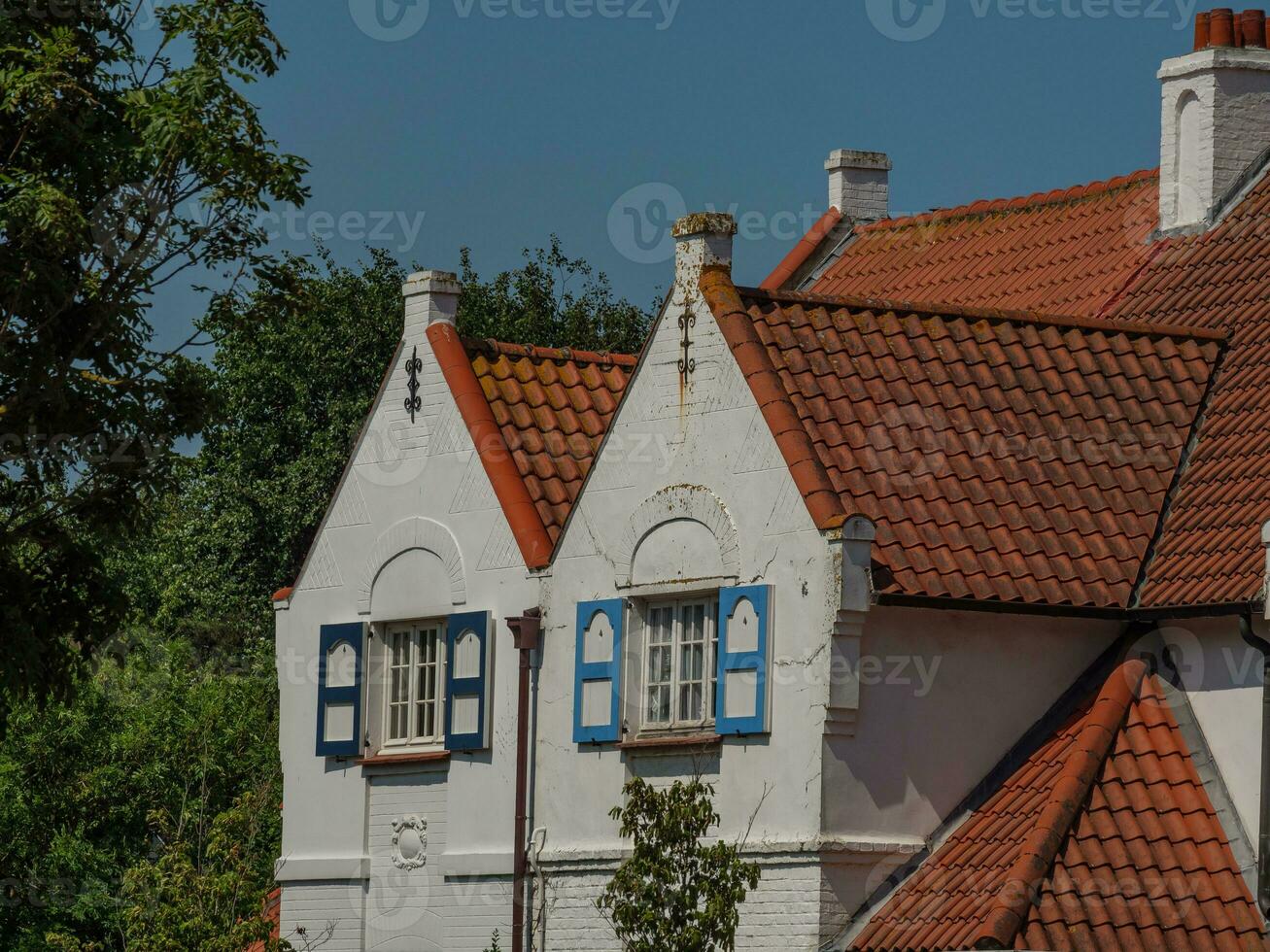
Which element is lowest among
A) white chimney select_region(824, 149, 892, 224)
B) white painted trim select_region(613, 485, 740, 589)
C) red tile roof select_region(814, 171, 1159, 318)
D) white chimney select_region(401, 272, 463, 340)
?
white painted trim select_region(613, 485, 740, 589)

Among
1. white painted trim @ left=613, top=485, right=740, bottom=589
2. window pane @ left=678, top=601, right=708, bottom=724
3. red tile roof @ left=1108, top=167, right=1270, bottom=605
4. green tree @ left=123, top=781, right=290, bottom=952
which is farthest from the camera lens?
green tree @ left=123, top=781, right=290, bottom=952

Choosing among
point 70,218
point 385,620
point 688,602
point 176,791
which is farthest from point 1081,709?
point 176,791

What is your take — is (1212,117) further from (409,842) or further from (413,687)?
(409,842)

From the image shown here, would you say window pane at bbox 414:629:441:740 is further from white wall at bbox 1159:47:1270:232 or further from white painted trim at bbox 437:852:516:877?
white wall at bbox 1159:47:1270:232

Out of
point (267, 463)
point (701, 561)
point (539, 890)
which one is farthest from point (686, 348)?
point (267, 463)

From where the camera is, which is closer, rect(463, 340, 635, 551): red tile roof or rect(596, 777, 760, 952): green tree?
rect(596, 777, 760, 952): green tree

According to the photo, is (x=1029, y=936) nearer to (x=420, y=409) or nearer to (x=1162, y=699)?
(x=1162, y=699)

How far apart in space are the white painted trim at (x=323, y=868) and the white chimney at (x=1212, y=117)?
11.3m

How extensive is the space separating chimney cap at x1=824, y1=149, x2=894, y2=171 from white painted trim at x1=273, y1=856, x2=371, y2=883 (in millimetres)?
12734

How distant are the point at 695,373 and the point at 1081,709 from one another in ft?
15.5

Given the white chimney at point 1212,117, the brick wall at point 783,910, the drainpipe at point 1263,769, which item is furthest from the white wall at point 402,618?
the white chimney at point 1212,117

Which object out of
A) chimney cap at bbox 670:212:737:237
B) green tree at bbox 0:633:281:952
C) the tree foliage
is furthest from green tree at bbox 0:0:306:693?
the tree foliage

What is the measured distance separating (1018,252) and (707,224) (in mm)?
7529

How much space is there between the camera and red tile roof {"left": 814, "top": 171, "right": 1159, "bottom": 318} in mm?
28531
